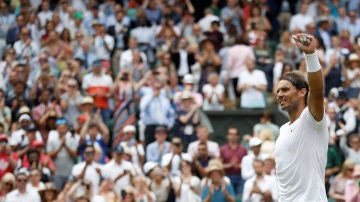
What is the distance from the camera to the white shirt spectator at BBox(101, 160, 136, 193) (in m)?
14.6

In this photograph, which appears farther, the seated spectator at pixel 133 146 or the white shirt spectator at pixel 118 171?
the seated spectator at pixel 133 146

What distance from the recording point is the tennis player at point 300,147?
6.43 metres

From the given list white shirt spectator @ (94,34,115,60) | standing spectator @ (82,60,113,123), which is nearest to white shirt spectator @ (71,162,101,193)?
standing spectator @ (82,60,113,123)

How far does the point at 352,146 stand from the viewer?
A: 16.1 m

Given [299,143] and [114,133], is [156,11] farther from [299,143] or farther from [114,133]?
[299,143]

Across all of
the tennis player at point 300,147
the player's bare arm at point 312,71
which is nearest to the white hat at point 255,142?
the tennis player at point 300,147

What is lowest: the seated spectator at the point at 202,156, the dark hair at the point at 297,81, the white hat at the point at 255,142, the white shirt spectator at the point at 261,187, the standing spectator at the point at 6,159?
the white shirt spectator at the point at 261,187

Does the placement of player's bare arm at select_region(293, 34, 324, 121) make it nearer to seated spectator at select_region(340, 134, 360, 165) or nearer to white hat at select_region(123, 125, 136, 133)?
white hat at select_region(123, 125, 136, 133)

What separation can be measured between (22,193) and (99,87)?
3900 mm

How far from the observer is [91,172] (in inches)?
578

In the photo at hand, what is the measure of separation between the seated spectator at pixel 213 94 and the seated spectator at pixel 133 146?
2154mm

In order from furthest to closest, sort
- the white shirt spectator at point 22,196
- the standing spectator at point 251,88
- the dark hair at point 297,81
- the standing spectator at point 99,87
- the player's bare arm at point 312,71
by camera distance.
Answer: the standing spectator at point 251,88, the standing spectator at point 99,87, the white shirt spectator at point 22,196, the dark hair at point 297,81, the player's bare arm at point 312,71

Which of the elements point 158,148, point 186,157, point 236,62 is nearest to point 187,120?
point 158,148

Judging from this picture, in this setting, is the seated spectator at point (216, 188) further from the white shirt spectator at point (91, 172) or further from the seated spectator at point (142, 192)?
the white shirt spectator at point (91, 172)
